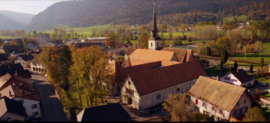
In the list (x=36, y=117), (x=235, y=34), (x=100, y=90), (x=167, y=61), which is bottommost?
(x=36, y=117)

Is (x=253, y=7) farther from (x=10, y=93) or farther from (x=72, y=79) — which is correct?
(x=10, y=93)

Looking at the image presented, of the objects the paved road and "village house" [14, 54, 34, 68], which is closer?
the paved road

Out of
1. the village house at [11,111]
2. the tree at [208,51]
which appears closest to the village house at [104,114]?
the village house at [11,111]

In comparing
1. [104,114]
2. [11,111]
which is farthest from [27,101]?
[104,114]

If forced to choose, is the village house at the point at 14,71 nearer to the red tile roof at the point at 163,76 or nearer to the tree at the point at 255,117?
the red tile roof at the point at 163,76

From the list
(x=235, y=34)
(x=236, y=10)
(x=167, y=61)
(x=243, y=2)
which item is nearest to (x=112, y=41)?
(x=235, y=34)

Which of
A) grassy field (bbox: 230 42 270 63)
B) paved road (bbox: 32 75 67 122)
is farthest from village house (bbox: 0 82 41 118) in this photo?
grassy field (bbox: 230 42 270 63)

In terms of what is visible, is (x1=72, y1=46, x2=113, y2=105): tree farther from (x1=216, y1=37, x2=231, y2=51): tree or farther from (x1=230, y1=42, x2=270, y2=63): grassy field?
(x1=230, y1=42, x2=270, y2=63): grassy field
